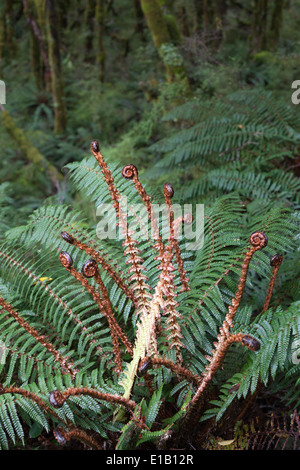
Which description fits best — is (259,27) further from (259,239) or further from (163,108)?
(259,239)

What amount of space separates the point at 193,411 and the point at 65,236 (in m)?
0.84

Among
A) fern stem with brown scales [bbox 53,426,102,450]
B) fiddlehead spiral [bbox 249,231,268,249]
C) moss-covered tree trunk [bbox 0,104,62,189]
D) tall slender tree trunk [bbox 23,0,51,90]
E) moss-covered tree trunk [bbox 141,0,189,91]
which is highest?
tall slender tree trunk [bbox 23,0,51,90]

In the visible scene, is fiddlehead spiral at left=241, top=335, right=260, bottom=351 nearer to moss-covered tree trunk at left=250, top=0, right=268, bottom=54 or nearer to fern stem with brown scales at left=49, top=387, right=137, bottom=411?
fern stem with brown scales at left=49, top=387, right=137, bottom=411

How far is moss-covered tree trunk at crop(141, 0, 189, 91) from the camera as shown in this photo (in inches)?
197

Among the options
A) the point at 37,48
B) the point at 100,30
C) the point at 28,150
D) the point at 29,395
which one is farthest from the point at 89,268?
the point at 37,48

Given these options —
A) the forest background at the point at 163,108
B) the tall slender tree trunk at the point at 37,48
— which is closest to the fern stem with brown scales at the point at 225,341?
the forest background at the point at 163,108

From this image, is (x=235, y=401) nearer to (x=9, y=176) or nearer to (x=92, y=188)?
(x=92, y=188)

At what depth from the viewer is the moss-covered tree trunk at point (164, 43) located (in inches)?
197

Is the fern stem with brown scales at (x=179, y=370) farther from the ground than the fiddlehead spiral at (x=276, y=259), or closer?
closer

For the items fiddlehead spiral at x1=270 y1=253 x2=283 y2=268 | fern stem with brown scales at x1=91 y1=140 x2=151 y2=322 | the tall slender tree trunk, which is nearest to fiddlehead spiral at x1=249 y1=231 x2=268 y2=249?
fiddlehead spiral at x1=270 y1=253 x2=283 y2=268

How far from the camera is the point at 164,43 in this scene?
204 inches

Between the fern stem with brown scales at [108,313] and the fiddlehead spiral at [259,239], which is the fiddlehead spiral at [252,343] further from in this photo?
the fern stem with brown scales at [108,313]

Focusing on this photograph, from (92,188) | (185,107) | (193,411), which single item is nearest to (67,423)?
(193,411)

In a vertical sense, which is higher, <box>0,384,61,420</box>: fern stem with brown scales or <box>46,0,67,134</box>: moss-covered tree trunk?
<box>46,0,67,134</box>: moss-covered tree trunk
